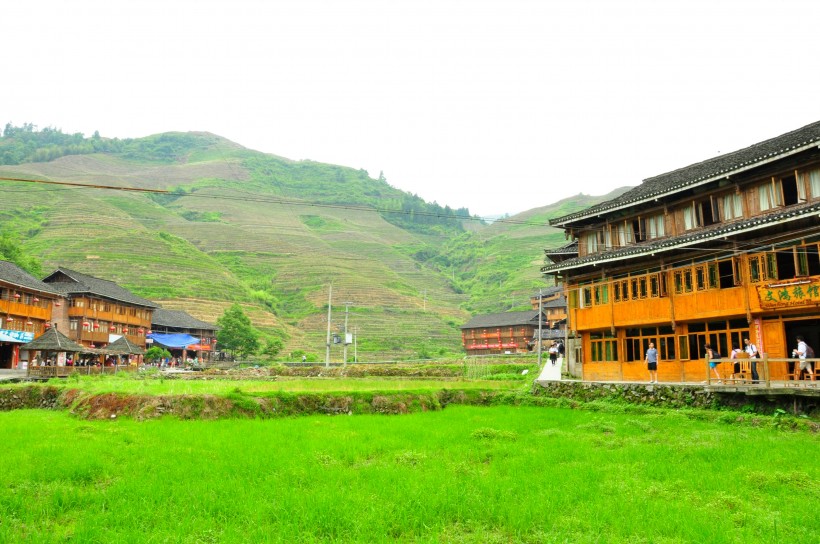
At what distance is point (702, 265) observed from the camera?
75.7 ft

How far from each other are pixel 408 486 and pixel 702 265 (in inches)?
729

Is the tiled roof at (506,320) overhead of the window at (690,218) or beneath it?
beneath

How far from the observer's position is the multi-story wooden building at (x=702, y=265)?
20250mm

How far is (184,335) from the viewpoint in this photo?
68062 millimetres

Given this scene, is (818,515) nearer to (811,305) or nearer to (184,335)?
(811,305)

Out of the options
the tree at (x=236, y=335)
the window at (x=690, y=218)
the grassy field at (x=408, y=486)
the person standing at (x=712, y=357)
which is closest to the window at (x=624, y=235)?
the window at (x=690, y=218)

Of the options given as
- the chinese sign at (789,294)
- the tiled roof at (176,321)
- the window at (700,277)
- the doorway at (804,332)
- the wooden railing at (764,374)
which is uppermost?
the tiled roof at (176,321)

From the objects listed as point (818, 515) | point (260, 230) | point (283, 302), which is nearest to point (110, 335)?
point (283, 302)

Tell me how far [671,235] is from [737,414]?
10402 millimetres

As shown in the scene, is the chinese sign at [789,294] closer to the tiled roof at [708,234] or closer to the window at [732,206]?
the tiled roof at [708,234]

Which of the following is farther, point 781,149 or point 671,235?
point 671,235

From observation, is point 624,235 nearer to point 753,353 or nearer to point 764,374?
point 753,353

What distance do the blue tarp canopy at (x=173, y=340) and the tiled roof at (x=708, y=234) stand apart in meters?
49.8

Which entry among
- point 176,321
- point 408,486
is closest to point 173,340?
point 176,321
